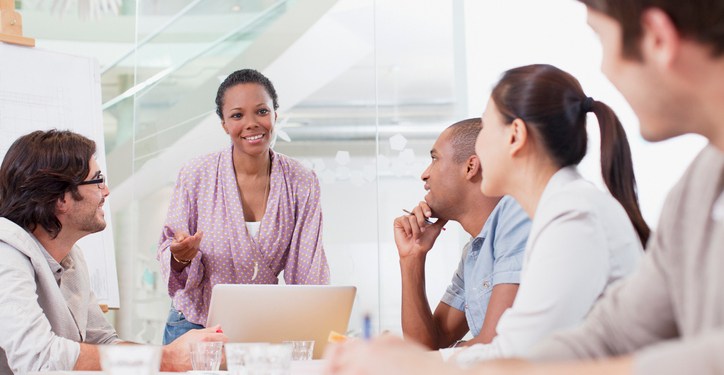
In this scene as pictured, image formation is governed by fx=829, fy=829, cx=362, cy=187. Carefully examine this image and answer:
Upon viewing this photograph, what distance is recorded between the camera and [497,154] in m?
1.66

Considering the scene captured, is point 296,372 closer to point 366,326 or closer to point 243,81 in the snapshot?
point 366,326

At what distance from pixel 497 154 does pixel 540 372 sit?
96 cm

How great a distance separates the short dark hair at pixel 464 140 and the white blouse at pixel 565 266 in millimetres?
888

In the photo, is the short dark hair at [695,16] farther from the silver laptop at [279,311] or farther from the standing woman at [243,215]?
the standing woman at [243,215]

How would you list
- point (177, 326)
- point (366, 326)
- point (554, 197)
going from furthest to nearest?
point (177, 326), point (554, 197), point (366, 326)

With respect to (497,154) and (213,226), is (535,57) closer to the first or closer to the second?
(213,226)

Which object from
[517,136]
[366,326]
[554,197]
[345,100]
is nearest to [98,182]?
[517,136]

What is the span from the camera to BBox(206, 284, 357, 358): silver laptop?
2.02 metres

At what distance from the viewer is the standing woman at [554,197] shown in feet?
4.45

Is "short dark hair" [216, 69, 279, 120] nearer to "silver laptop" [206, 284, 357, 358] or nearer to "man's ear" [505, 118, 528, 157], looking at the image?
"silver laptop" [206, 284, 357, 358]

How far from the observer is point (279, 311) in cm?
206

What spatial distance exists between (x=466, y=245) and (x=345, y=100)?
2.27 meters

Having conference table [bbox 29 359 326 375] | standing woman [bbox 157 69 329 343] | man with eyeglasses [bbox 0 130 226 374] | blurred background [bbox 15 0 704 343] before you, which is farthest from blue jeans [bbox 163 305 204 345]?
blurred background [bbox 15 0 704 343]

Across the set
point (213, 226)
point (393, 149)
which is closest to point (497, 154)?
point (213, 226)
